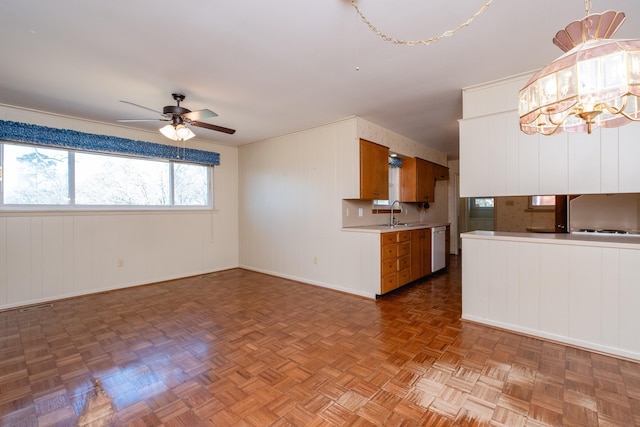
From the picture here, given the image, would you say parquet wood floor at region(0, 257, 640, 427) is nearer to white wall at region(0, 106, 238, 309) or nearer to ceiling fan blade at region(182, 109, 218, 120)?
white wall at region(0, 106, 238, 309)

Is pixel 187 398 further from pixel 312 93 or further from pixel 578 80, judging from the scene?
pixel 312 93

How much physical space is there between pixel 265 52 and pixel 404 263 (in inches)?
128

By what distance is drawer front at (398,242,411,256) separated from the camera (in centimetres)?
406

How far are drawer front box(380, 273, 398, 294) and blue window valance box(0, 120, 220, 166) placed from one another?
372 cm

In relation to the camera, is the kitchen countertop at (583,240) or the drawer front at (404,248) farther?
the drawer front at (404,248)

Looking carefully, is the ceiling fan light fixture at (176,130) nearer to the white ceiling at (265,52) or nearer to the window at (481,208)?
the white ceiling at (265,52)

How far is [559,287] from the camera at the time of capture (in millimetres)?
2447

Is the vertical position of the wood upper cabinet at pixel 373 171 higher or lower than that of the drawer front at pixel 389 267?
higher

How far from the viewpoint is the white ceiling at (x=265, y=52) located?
1.79 metres

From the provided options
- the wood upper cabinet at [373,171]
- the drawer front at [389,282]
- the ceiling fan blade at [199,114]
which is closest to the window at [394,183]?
the wood upper cabinet at [373,171]

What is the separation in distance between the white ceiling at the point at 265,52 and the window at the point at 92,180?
0.64m

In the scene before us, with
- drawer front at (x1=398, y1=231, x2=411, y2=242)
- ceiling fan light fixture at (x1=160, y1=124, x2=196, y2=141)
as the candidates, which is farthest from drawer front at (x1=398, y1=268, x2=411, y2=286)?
ceiling fan light fixture at (x1=160, y1=124, x2=196, y2=141)

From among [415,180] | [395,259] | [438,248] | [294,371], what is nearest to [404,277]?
[395,259]

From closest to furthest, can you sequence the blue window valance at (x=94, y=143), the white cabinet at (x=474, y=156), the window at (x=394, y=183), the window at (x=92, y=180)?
the white cabinet at (x=474, y=156) → the blue window valance at (x=94, y=143) → the window at (x=92, y=180) → the window at (x=394, y=183)
